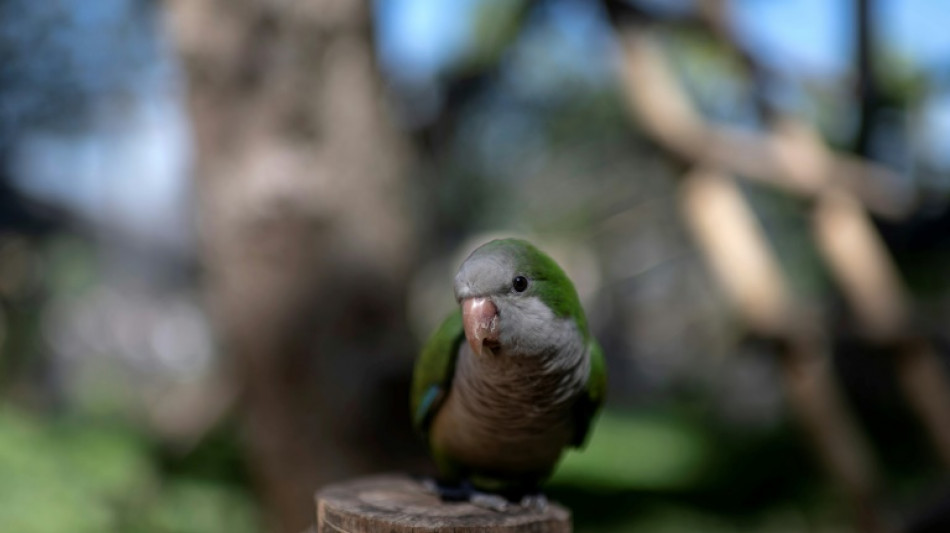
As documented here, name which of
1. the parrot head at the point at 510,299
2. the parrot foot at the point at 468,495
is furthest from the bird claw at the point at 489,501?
the parrot head at the point at 510,299

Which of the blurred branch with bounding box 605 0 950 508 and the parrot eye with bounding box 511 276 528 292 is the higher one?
the blurred branch with bounding box 605 0 950 508

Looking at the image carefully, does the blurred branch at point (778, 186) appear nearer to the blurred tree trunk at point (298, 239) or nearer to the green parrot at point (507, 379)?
the blurred tree trunk at point (298, 239)

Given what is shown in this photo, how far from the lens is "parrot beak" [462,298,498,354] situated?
1.34 m

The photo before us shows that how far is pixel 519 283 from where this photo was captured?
1396mm

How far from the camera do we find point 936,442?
348 cm

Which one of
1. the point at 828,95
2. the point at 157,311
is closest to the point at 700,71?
the point at 828,95

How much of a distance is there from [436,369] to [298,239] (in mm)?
1849

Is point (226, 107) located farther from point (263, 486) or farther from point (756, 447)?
point (756, 447)

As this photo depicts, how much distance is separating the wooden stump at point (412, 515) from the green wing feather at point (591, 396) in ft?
0.55

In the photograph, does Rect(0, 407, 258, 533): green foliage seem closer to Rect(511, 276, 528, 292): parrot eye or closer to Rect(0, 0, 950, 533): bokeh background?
Rect(0, 0, 950, 533): bokeh background

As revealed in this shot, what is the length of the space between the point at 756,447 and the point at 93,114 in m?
6.92

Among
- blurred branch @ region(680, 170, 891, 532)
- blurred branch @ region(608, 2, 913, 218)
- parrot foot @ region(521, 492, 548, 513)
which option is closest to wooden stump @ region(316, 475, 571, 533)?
parrot foot @ region(521, 492, 548, 513)

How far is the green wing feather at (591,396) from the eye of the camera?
163 cm

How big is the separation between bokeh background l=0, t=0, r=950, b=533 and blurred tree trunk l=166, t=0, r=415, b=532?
0.04 feet
